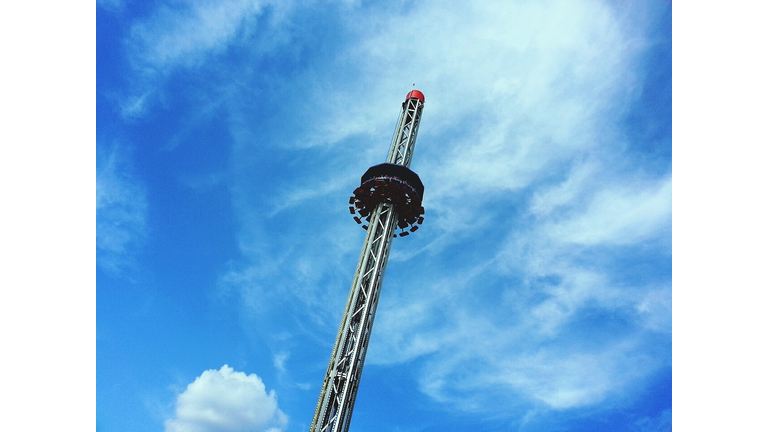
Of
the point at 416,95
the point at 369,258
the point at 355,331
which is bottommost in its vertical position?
the point at 355,331

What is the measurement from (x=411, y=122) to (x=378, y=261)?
16.2m

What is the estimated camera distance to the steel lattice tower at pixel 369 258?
3381cm

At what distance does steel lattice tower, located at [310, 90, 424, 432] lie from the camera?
33.8 metres

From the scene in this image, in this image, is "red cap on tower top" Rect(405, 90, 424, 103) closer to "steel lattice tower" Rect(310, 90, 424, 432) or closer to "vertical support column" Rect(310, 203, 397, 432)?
"steel lattice tower" Rect(310, 90, 424, 432)

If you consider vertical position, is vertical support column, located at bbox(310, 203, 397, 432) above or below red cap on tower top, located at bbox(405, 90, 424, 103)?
below

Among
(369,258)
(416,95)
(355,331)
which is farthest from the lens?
(416,95)

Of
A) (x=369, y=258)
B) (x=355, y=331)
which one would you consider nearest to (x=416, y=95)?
(x=369, y=258)

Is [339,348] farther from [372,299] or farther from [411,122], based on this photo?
[411,122]

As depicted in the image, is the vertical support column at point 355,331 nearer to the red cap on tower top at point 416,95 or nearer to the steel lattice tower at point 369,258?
the steel lattice tower at point 369,258

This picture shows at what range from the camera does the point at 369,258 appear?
133ft

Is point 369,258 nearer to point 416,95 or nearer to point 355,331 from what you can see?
point 355,331

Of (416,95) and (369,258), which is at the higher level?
(416,95)

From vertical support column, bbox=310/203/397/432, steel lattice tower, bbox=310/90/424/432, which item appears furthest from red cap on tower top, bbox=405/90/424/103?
vertical support column, bbox=310/203/397/432

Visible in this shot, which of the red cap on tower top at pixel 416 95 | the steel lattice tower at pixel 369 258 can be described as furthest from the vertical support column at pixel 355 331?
the red cap on tower top at pixel 416 95
